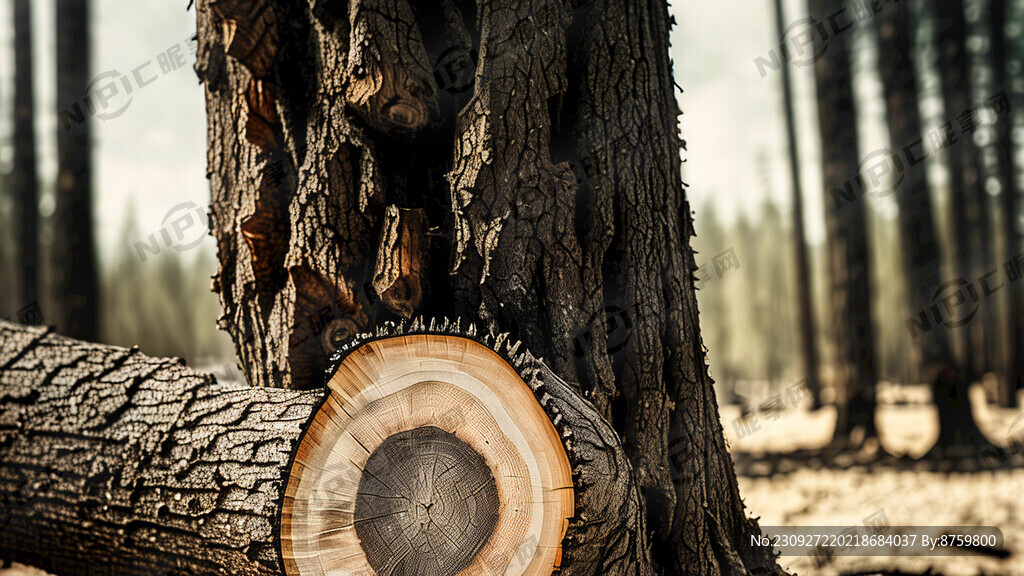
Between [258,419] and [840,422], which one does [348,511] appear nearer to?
[258,419]

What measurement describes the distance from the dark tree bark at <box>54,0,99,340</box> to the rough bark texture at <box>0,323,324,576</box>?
4289mm

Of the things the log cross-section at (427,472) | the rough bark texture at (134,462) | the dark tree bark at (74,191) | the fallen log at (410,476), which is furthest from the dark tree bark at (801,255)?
the dark tree bark at (74,191)

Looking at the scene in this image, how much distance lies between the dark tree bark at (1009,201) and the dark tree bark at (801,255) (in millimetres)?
3792

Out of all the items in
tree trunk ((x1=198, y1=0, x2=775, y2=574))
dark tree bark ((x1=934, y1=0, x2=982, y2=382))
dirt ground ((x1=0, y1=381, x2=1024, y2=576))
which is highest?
dark tree bark ((x1=934, y1=0, x2=982, y2=382))

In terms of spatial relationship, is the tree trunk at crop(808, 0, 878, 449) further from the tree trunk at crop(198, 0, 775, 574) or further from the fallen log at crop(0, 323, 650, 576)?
the fallen log at crop(0, 323, 650, 576)

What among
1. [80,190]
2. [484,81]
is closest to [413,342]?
[484,81]

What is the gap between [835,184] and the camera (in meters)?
6.49

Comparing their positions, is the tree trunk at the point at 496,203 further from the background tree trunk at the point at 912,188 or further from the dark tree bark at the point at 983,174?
the dark tree bark at the point at 983,174

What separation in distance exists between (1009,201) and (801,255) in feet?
15.6

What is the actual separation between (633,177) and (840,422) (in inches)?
232

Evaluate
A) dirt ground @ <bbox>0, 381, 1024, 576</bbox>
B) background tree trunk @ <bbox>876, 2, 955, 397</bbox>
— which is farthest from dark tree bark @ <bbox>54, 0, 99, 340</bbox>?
background tree trunk @ <bbox>876, 2, 955, 397</bbox>

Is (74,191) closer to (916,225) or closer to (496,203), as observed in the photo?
(496,203)

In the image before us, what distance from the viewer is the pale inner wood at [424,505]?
4.80 feet

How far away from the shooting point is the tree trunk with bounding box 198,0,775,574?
192 cm
